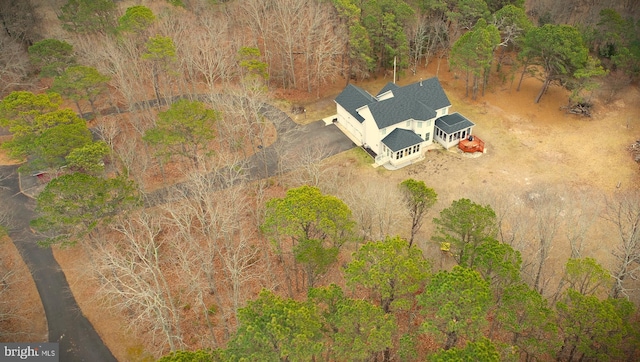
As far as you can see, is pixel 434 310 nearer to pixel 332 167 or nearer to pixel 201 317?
pixel 201 317

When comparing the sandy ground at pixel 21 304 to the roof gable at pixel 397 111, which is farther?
the roof gable at pixel 397 111

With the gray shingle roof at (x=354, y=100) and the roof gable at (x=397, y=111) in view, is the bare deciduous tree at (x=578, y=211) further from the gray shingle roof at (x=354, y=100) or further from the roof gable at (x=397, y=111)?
the gray shingle roof at (x=354, y=100)

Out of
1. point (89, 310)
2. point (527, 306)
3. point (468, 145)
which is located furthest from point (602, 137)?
point (89, 310)

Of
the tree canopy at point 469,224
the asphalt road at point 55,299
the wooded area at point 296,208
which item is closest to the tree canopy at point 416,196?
the wooded area at point 296,208

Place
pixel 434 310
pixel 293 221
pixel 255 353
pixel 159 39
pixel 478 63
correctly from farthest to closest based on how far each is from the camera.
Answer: pixel 478 63
pixel 159 39
pixel 293 221
pixel 434 310
pixel 255 353

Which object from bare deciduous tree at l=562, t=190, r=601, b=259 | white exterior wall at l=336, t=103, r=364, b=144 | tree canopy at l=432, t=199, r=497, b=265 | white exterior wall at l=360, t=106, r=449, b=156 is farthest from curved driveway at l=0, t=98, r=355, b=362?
bare deciduous tree at l=562, t=190, r=601, b=259
